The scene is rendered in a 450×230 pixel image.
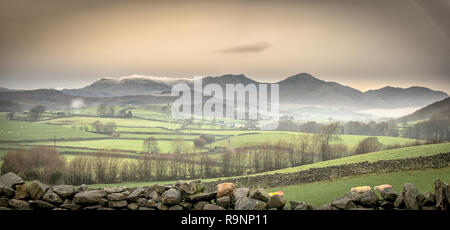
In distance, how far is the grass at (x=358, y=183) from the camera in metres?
10.0

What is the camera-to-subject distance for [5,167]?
17391mm

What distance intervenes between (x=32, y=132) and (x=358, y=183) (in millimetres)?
19808

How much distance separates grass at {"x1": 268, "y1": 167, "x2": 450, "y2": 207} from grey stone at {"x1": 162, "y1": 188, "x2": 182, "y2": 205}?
13.9ft

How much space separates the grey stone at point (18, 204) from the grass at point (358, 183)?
7.36 m

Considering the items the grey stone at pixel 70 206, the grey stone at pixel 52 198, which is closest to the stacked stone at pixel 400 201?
the grey stone at pixel 70 206

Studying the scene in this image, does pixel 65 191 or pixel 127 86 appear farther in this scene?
pixel 127 86

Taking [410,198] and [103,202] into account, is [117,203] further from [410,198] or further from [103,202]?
[410,198]

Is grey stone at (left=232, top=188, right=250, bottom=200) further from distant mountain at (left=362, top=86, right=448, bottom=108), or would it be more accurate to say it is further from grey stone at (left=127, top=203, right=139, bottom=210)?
distant mountain at (left=362, top=86, right=448, bottom=108)

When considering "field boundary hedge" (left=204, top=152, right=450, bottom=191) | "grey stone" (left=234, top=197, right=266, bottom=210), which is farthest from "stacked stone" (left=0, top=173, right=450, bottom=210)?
"field boundary hedge" (left=204, top=152, right=450, bottom=191)

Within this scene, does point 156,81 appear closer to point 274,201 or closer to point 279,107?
point 279,107

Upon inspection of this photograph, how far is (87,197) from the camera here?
773cm

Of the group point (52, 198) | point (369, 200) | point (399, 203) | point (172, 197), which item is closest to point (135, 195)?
point (172, 197)

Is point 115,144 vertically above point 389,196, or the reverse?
point 389,196
